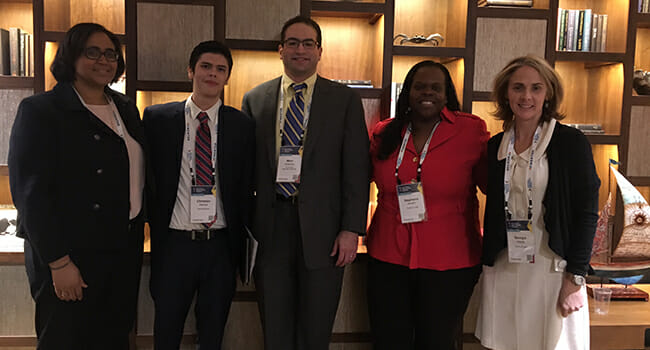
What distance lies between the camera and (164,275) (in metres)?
2.17

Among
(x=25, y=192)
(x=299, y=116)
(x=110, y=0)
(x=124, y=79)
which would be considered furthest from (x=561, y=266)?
(x=110, y=0)

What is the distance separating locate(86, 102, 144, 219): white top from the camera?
2039mm

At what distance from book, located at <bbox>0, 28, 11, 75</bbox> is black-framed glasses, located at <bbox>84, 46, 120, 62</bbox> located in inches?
54.0

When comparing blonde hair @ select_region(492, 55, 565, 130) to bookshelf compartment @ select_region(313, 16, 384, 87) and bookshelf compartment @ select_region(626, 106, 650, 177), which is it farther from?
bookshelf compartment @ select_region(626, 106, 650, 177)

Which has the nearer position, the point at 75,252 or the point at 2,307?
the point at 75,252

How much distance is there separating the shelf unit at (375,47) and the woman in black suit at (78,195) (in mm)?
904

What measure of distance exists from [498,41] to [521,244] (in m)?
1.57

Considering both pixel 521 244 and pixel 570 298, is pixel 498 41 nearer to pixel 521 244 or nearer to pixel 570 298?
pixel 521 244

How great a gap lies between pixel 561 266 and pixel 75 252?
76.8 inches

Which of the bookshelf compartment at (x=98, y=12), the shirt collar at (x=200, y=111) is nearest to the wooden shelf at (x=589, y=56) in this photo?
the shirt collar at (x=200, y=111)

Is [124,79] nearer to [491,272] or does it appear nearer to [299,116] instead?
[299,116]

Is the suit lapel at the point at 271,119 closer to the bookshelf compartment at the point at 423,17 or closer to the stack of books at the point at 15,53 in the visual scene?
the bookshelf compartment at the point at 423,17

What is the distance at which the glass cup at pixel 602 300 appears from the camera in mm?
2632

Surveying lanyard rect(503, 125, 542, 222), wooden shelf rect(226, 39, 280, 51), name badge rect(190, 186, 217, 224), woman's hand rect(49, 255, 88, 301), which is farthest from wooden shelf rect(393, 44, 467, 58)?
woman's hand rect(49, 255, 88, 301)
